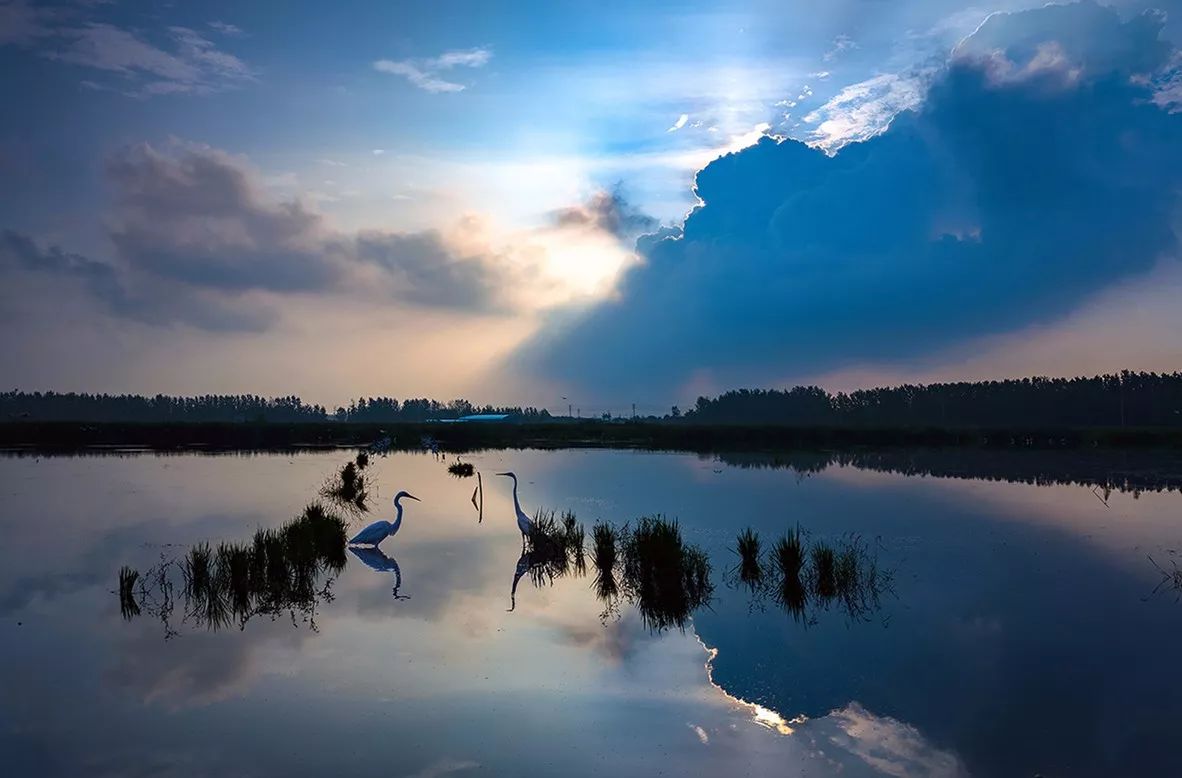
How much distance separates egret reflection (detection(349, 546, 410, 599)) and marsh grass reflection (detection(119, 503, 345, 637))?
1.48ft

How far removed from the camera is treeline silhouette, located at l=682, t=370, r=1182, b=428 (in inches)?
3265

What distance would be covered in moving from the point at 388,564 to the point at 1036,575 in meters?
9.79

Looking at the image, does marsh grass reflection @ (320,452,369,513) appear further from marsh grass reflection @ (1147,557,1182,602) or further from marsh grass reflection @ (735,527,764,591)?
marsh grass reflection @ (1147,557,1182,602)

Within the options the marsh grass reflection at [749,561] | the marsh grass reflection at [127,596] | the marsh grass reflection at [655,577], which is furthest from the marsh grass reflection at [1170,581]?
the marsh grass reflection at [127,596]

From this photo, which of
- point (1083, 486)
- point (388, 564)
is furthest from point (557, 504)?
point (1083, 486)

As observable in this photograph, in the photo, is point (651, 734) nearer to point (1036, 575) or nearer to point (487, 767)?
point (487, 767)

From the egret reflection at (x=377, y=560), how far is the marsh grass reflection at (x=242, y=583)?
45 cm

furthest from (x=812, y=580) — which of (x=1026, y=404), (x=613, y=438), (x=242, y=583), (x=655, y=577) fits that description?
(x=1026, y=404)

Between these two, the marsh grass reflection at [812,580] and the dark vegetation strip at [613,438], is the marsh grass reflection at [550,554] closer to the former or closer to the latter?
the marsh grass reflection at [812,580]

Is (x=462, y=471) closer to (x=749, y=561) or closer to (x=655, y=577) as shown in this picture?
(x=749, y=561)

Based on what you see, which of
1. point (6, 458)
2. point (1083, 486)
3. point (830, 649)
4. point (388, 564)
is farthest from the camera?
point (6, 458)

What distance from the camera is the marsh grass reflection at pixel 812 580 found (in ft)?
35.6

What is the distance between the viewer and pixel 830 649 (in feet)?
29.2

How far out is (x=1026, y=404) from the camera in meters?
88.4
